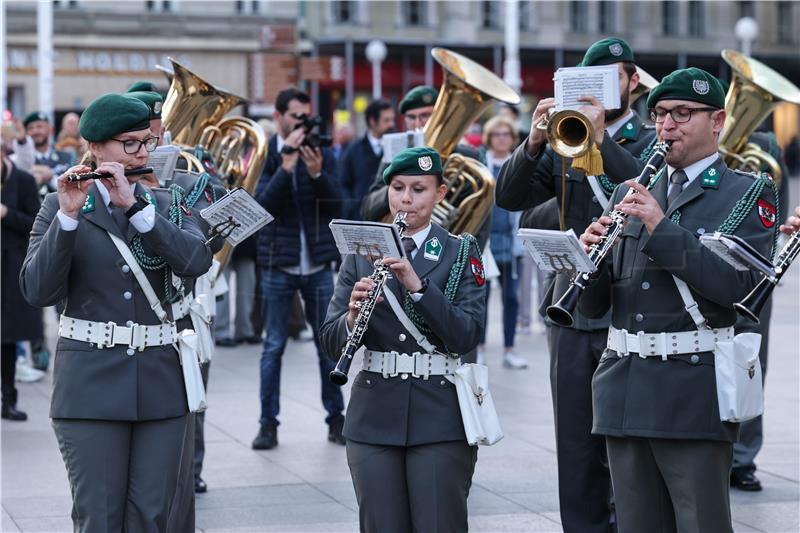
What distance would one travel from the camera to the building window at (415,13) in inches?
1821

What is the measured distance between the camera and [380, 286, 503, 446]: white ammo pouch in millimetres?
5078

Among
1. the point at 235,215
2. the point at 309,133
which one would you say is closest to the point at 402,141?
the point at 309,133

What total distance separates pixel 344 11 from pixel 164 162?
40031mm

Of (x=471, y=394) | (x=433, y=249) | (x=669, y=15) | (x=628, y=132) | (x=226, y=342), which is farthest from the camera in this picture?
(x=669, y=15)

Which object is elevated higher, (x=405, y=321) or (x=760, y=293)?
(x=760, y=293)

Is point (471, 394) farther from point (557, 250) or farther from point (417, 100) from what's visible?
point (417, 100)

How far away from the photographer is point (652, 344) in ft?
16.1

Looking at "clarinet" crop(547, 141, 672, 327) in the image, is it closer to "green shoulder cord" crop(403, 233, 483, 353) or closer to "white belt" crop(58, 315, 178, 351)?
"green shoulder cord" crop(403, 233, 483, 353)

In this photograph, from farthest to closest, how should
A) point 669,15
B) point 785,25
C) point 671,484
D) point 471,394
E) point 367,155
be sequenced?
point 785,25
point 669,15
point 367,155
point 471,394
point 671,484

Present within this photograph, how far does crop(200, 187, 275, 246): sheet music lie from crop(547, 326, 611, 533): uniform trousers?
1448mm

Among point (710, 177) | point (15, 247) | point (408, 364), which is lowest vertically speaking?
point (408, 364)

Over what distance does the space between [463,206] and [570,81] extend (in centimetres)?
290

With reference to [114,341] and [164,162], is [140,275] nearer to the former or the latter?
[114,341]

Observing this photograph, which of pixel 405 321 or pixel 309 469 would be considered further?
pixel 309 469
